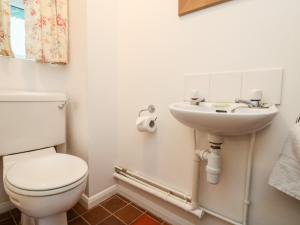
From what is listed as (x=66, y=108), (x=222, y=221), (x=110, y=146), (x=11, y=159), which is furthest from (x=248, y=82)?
(x=11, y=159)

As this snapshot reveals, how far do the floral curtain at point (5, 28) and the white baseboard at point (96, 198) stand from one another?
3.74 feet

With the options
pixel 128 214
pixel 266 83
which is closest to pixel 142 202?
pixel 128 214

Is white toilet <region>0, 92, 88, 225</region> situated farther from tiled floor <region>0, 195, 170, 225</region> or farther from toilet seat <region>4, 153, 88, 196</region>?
tiled floor <region>0, 195, 170, 225</region>

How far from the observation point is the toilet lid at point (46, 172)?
0.76 m

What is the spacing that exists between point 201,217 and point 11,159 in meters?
1.20

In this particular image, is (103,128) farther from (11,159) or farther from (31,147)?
(11,159)

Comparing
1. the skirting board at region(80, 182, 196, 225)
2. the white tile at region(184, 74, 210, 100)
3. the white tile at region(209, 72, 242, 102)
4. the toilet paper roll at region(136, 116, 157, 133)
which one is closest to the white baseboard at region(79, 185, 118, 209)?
the skirting board at region(80, 182, 196, 225)

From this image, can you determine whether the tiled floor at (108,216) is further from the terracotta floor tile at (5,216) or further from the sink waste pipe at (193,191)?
the sink waste pipe at (193,191)

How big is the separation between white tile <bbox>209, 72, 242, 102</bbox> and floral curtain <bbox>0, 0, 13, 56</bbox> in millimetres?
1281

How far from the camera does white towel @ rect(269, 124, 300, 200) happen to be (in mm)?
638

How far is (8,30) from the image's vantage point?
1.09 meters

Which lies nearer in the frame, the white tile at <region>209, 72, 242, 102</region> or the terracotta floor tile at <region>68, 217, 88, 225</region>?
the white tile at <region>209, 72, 242, 102</region>

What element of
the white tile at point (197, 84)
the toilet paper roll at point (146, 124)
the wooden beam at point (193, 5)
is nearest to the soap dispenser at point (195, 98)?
the white tile at point (197, 84)

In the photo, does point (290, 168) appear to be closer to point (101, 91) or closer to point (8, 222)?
point (101, 91)
